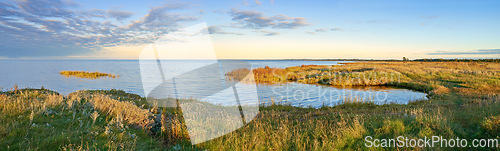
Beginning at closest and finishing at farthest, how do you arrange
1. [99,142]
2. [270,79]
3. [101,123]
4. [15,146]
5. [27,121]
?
1. [15,146]
2. [99,142]
3. [27,121]
4. [101,123]
5. [270,79]

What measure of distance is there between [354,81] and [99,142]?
27214mm

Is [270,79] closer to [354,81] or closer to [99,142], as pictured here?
[354,81]

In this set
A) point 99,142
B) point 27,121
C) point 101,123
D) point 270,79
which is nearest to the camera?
point 99,142

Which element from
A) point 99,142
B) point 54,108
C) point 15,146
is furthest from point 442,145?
point 54,108

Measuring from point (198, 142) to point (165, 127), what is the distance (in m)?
1.27

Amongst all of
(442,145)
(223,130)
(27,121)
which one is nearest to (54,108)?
(27,121)

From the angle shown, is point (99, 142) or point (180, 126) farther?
point (180, 126)

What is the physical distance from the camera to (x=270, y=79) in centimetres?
3203

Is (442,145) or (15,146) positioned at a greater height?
(15,146)

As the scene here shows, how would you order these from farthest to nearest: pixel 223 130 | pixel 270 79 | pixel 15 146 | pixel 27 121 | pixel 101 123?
pixel 270 79 → pixel 223 130 → pixel 101 123 → pixel 27 121 → pixel 15 146

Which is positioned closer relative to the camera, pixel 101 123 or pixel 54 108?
pixel 101 123

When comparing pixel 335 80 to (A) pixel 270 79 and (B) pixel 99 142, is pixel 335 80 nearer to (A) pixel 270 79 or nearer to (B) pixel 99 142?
(A) pixel 270 79

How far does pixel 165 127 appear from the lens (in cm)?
650

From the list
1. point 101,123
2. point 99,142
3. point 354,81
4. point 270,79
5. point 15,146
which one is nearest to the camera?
point 15,146
